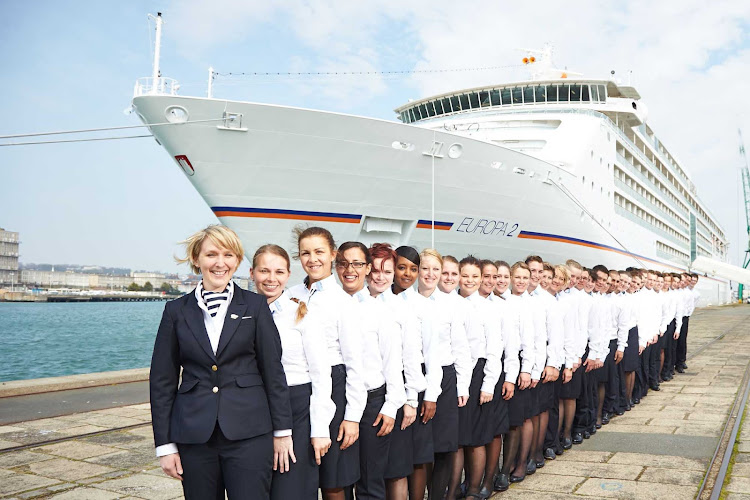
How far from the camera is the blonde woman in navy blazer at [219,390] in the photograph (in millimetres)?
2367

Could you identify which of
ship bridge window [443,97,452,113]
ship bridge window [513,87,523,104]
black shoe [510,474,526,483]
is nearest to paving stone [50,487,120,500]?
black shoe [510,474,526,483]

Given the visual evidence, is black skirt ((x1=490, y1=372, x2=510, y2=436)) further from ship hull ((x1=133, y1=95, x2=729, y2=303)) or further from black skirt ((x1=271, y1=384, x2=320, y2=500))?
ship hull ((x1=133, y1=95, x2=729, y2=303))

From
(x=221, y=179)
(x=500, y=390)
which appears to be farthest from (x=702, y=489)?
(x=221, y=179)

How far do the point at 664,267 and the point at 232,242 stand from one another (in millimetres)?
32019

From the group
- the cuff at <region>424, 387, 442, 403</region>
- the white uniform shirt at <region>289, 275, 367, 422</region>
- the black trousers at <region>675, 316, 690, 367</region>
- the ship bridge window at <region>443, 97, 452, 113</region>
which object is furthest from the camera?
the ship bridge window at <region>443, 97, 452, 113</region>

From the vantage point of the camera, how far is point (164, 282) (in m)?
130

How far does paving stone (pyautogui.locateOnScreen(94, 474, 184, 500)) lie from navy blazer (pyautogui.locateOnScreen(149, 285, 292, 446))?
2.03 m

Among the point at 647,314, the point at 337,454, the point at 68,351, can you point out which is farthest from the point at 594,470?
the point at 68,351

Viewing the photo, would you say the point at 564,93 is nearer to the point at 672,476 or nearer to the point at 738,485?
the point at 672,476

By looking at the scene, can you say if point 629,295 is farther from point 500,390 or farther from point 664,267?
point 664,267

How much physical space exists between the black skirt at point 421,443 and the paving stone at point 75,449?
2.99 m

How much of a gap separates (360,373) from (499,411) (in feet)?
5.68

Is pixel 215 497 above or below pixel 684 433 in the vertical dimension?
above

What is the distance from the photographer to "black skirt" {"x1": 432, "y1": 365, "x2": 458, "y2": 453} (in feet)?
12.0
